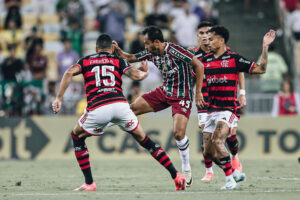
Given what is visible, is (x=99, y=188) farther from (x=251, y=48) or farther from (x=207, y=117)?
(x=251, y=48)

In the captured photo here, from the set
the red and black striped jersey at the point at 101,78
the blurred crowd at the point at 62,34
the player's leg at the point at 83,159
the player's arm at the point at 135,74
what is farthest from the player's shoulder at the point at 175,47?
the blurred crowd at the point at 62,34

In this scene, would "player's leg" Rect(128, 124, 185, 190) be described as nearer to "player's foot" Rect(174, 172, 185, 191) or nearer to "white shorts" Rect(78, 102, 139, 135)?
"player's foot" Rect(174, 172, 185, 191)

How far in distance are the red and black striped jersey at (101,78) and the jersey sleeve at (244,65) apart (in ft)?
5.40

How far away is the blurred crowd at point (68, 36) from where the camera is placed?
59.6 feet

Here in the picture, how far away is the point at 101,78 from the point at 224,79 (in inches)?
72.9

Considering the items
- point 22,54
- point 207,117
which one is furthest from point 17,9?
point 207,117

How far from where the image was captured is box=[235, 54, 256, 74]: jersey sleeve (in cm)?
1062

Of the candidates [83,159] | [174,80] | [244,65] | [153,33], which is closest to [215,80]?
[244,65]

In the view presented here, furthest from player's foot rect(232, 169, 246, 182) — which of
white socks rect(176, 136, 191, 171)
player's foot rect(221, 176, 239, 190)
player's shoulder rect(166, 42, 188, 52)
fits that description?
player's shoulder rect(166, 42, 188, 52)

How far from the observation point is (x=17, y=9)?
75.6 ft

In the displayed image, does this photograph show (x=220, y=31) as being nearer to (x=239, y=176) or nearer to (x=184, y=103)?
(x=184, y=103)

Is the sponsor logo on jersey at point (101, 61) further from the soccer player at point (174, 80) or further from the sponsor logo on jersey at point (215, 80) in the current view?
the sponsor logo on jersey at point (215, 80)

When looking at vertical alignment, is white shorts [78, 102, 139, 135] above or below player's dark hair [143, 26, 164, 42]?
below

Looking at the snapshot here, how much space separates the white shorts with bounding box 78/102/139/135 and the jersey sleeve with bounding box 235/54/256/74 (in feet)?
5.75
